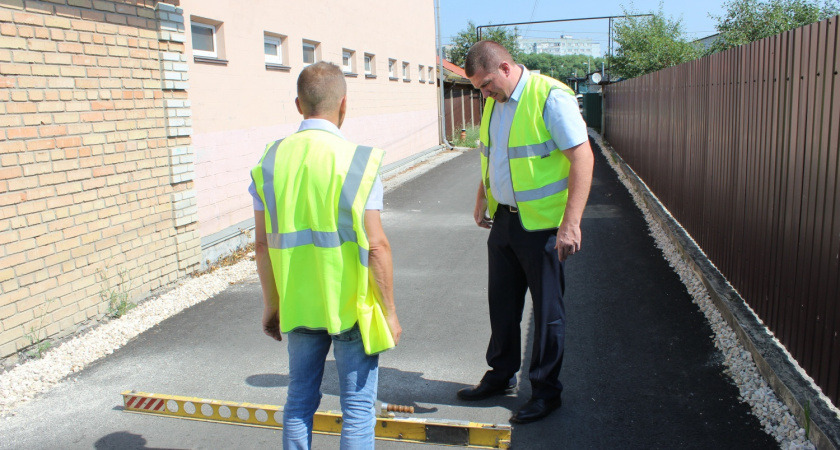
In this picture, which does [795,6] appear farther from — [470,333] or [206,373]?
[206,373]

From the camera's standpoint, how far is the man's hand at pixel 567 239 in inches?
131

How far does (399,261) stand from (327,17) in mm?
6784

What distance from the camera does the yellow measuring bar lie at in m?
3.30

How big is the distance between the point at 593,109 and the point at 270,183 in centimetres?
3302

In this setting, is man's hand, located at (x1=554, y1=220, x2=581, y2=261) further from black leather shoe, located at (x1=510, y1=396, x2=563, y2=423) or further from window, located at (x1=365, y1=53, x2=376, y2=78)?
window, located at (x1=365, y1=53, x2=376, y2=78)

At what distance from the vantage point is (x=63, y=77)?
17.4ft

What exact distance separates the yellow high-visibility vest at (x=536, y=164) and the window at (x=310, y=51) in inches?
356

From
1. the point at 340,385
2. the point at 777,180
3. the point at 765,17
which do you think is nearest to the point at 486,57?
the point at 340,385

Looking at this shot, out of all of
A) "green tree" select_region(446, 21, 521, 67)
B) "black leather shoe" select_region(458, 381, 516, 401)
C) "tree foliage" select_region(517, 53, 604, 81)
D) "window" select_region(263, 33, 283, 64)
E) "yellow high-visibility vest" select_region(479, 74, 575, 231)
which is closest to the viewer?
"yellow high-visibility vest" select_region(479, 74, 575, 231)

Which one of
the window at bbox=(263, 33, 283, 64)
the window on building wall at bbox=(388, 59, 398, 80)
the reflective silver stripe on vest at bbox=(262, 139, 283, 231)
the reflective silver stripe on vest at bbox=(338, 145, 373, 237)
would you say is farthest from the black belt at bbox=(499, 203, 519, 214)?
the window on building wall at bbox=(388, 59, 398, 80)

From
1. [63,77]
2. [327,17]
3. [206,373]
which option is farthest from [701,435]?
[327,17]

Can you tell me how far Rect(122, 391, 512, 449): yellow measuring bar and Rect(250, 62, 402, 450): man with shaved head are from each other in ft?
2.64

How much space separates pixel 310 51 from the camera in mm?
12273

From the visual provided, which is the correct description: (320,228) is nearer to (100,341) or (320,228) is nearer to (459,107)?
(100,341)
